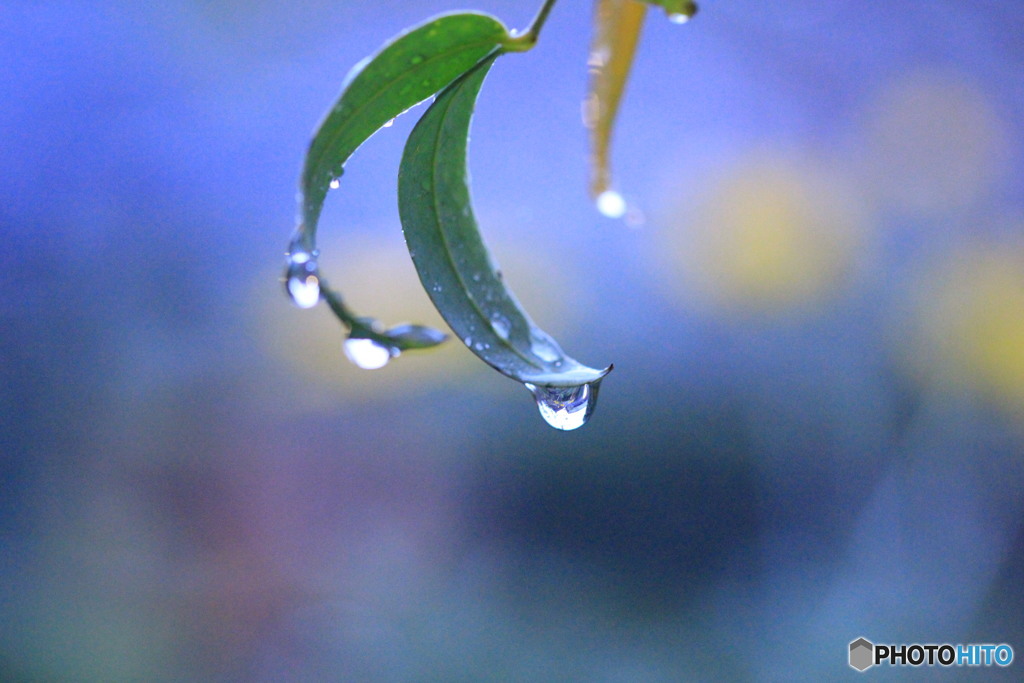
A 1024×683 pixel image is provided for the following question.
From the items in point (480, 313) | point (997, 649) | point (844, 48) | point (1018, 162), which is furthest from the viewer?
point (844, 48)

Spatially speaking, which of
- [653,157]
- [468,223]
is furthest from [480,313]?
[653,157]

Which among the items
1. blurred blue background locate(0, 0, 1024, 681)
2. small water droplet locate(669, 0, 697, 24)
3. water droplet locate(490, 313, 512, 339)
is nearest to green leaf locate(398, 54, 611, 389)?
water droplet locate(490, 313, 512, 339)

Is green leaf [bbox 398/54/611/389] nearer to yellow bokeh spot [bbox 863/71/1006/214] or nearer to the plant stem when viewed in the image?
the plant stem

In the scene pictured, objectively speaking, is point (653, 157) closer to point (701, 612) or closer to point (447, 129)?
point (701, 612)

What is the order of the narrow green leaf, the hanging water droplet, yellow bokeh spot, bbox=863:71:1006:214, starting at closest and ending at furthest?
the hanging water droplet
the narrow green leaf
yellow bokeh spot, bbox=863:71:1006:214

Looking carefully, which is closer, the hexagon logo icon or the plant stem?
the plant stem

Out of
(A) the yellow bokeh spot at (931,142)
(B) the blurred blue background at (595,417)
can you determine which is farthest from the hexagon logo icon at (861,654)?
(A) the yellow bokeh spot at (931,142)
